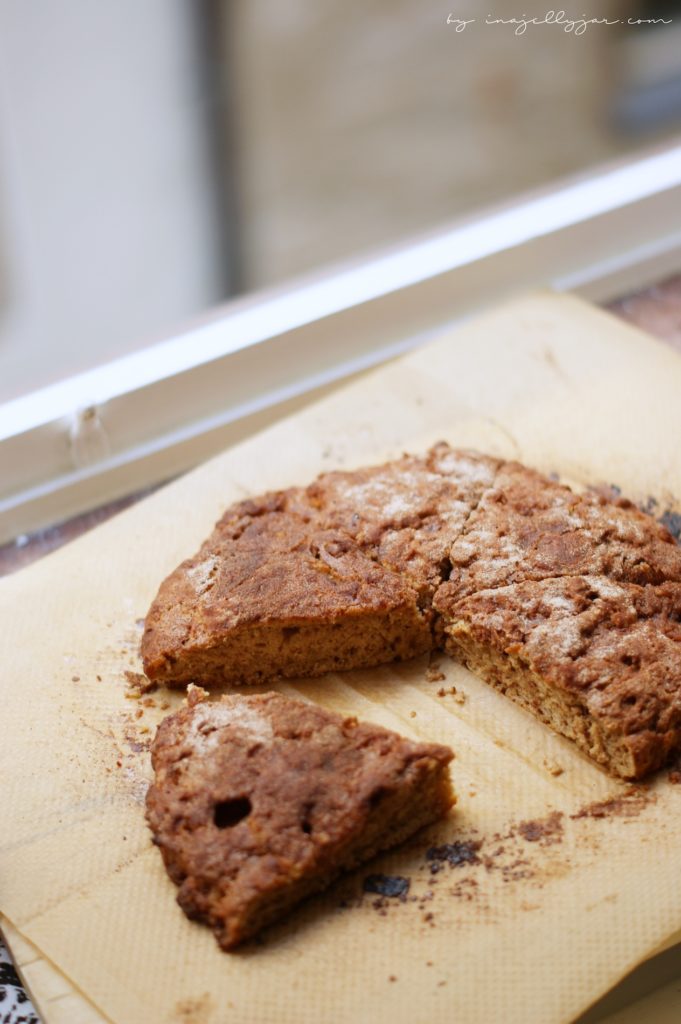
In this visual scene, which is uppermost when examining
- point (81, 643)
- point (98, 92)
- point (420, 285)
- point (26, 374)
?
point (98, 92)

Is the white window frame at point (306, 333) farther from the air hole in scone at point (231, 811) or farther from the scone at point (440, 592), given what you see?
the air hole in scone at point (231, 811)

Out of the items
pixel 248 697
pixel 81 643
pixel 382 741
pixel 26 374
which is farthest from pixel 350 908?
pixel 26 374

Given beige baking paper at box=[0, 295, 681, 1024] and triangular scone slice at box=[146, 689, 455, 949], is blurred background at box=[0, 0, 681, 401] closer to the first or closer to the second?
beige baking paper at box=[0, 295, 681, 1024]

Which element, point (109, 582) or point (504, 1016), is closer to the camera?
point (504, 1016)

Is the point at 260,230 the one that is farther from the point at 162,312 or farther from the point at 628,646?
the point at 628,646

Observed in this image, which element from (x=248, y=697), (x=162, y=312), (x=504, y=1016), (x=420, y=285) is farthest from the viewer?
(x=162, y=312)

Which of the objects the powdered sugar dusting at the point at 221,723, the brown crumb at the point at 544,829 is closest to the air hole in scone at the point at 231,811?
the powdered sugar dusting at the point at 221,723
